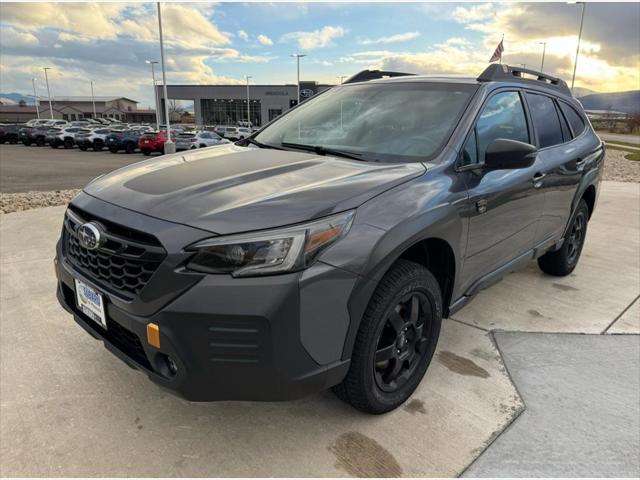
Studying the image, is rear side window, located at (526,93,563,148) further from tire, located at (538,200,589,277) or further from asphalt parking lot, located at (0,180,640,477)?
asphalt parking lot, located at (0,180,640,477)

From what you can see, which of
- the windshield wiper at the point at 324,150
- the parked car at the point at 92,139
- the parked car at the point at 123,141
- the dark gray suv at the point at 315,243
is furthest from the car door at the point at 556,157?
the parked car at the point at 92,139

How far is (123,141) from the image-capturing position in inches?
1093

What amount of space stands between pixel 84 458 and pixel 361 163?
194 cm

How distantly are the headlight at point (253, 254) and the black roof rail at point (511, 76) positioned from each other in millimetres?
2008

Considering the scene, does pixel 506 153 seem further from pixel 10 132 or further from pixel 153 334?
pixel 10 132

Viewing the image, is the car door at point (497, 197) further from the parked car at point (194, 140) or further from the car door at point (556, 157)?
the parked car at point (194, 140)

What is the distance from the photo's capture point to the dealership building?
77.9m

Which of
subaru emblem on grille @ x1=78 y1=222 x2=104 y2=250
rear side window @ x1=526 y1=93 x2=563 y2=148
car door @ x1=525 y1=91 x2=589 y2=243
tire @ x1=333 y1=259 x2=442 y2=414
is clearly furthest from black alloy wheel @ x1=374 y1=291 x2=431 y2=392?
rear side window @ x1=526 y1=93 x2=563 y2=148

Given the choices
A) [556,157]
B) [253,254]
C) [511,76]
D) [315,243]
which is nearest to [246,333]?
[253,254]

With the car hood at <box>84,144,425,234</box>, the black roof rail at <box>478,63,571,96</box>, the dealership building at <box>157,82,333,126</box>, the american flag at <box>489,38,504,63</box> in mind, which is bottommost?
the car hood at <box>84,144,425,234</box>

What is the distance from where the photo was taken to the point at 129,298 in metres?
1.95

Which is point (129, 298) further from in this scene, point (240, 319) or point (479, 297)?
point (479, 297)

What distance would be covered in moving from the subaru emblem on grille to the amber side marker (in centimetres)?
48

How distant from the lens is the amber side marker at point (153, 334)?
1832 mm
